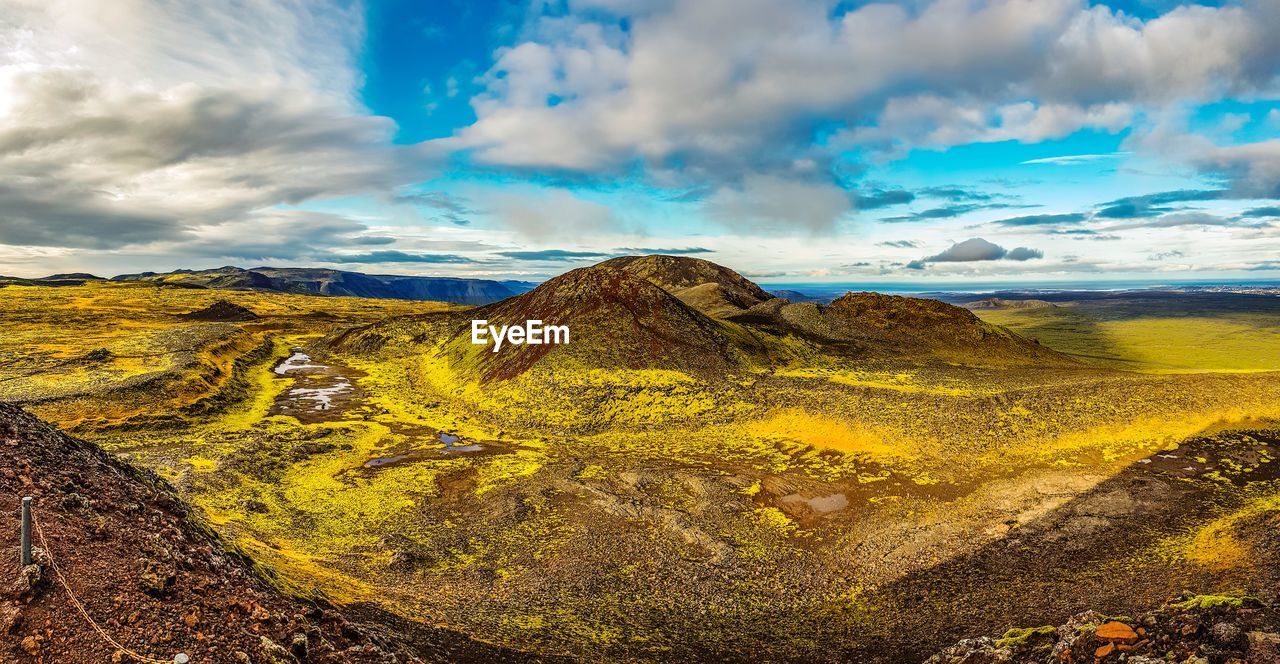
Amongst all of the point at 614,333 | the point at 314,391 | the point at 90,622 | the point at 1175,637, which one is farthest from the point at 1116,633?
the point at 314,391

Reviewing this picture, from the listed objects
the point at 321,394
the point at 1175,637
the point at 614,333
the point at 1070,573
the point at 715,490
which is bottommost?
the point at 715,490

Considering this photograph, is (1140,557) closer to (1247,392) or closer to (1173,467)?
(1173,467)

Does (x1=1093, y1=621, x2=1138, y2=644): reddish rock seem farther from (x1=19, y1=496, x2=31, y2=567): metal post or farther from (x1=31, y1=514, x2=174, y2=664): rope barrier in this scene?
(x1=19, y1=496, x2=31, y2=567): metal post

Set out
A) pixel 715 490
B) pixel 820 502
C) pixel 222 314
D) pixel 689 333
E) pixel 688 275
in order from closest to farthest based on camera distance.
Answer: pixel 820 502 → pixel 715 490 → pixel 689 333 → pixel 222 314 → pixel 688 275

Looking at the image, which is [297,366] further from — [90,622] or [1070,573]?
[1070,573]

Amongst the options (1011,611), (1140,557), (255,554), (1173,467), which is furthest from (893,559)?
(255,554)

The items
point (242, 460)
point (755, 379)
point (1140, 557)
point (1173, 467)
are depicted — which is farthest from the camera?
point (755, 379)

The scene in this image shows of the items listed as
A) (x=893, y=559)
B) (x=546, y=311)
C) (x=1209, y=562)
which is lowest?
(x=893, y=559)
